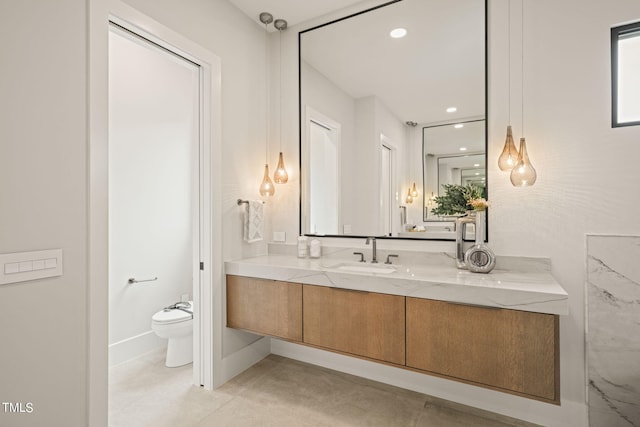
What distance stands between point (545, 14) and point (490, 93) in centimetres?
50

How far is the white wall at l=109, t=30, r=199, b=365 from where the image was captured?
9.05 feet

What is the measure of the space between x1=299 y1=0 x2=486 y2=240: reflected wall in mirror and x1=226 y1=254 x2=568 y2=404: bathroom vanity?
446 mm

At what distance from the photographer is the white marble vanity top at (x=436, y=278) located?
1514mm

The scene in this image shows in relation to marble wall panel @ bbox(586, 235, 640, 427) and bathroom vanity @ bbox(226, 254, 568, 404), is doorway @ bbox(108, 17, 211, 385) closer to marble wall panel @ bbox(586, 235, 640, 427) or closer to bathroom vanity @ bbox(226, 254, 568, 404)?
bathroom vanity @ bbox(226, 254, 568, 404)

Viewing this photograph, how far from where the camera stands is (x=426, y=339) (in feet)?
5.66

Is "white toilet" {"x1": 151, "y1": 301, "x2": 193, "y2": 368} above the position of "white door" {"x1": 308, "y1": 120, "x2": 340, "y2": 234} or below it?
below

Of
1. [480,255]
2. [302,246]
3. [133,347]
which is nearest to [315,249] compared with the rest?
[302,246]

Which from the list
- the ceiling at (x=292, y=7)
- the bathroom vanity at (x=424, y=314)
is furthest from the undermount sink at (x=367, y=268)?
the ceiling at (x=292, y=7)

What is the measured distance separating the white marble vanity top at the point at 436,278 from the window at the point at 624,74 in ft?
2.97

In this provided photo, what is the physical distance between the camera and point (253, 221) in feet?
8.43

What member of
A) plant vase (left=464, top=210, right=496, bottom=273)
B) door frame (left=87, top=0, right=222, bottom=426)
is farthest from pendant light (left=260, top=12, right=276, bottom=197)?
plant vase (left=464, top=210, right=496, bottom=273)

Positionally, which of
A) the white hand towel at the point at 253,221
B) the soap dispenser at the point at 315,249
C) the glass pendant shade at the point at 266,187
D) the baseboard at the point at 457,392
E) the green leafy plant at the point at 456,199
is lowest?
the baseboard at the point at 457,392

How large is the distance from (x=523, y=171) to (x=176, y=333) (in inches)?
107

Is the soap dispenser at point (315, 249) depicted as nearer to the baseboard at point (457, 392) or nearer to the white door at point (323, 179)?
the white door at point (323, 179)
